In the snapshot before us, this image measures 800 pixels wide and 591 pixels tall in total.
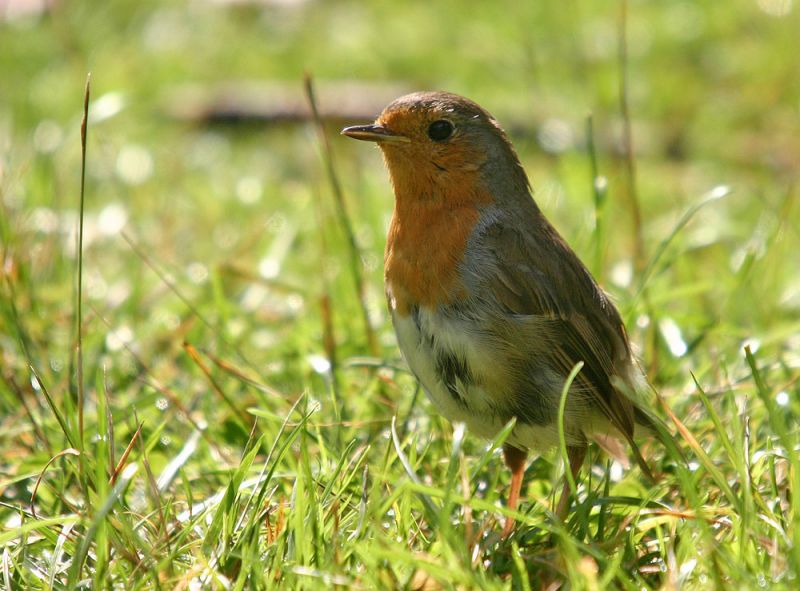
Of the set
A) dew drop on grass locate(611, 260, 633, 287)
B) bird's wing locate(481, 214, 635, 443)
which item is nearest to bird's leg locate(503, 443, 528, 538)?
bird's wing locate(481, 214, 635, 443)

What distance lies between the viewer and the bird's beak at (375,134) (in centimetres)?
350

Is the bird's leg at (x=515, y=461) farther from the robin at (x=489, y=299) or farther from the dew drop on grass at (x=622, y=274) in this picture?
the dew drop on grass at (x=622, y=274)

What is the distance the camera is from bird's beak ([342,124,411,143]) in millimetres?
3502

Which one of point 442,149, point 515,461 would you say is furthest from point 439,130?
point 515,461

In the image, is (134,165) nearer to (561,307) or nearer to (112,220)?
(112,220)

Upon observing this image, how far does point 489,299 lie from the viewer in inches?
125

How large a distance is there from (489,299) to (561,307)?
24 cm

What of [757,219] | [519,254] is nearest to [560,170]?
[757,219]

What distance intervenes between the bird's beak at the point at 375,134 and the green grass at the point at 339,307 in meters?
0.65

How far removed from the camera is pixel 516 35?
7402mm

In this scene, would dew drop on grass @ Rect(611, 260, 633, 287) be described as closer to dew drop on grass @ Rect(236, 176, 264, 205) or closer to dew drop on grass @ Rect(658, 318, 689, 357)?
dew drop on grass @ Rect(658, 318, 689, 357)

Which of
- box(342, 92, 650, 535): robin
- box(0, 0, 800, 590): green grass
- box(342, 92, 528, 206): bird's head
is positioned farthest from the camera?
box(342, 92, 528, 206): bird's head

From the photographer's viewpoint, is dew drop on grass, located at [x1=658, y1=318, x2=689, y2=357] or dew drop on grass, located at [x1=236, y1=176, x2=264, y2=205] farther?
dew drop on grass, located at [x1=236, y1=176, x2=264, y2=205]

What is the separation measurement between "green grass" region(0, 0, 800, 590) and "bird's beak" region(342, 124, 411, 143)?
2.13 ft
